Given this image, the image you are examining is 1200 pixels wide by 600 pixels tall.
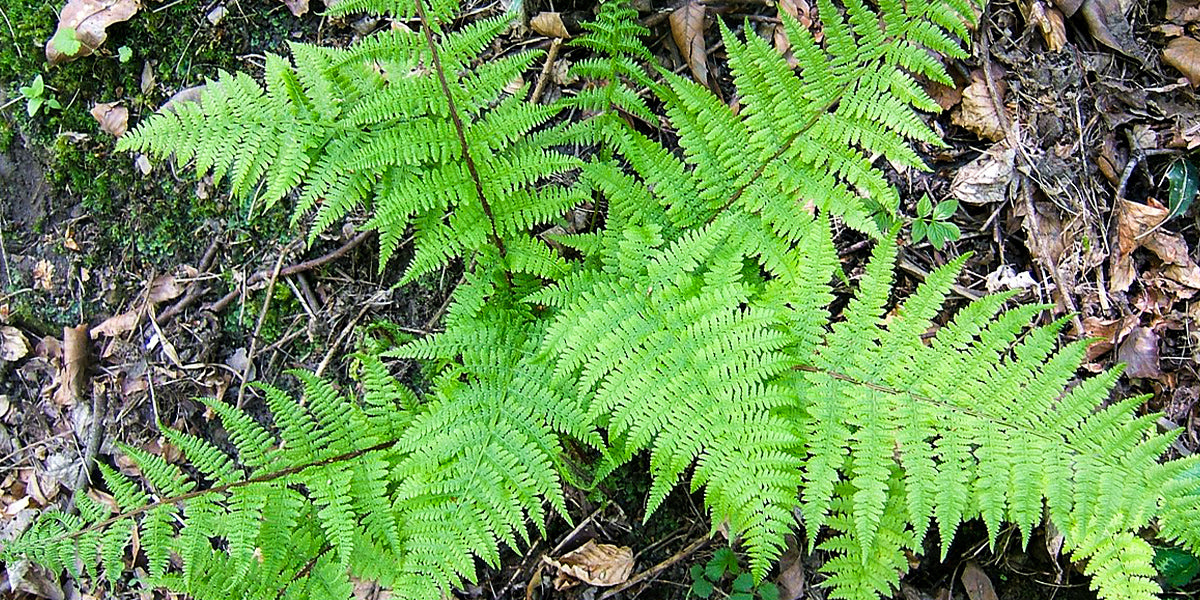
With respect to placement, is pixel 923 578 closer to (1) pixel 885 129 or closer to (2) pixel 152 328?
(1) pixel 885 129

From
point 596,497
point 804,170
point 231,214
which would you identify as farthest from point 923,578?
point 231,214

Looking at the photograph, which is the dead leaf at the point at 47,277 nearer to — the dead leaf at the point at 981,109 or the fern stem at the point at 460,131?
Answer: the fern stem at the point at 460,131

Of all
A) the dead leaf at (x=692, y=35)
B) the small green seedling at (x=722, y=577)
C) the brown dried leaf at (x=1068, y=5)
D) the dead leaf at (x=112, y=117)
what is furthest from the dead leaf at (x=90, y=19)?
the brown dried leaf at (x=1068, y=5)

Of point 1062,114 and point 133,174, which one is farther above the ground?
point 133,174

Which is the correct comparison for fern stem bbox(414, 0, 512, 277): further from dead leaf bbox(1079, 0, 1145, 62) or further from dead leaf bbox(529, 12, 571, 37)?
dead leaf bbox(1079, 0, 1145, 62)

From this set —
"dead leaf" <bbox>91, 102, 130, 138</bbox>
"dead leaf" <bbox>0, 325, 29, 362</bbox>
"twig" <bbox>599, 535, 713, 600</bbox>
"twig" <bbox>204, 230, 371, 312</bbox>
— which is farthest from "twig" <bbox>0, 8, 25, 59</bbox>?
"twig" <bbox>599, 535, 713, 600</bbox>

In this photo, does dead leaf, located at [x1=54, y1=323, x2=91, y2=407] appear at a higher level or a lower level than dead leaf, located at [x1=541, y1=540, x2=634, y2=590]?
higher
